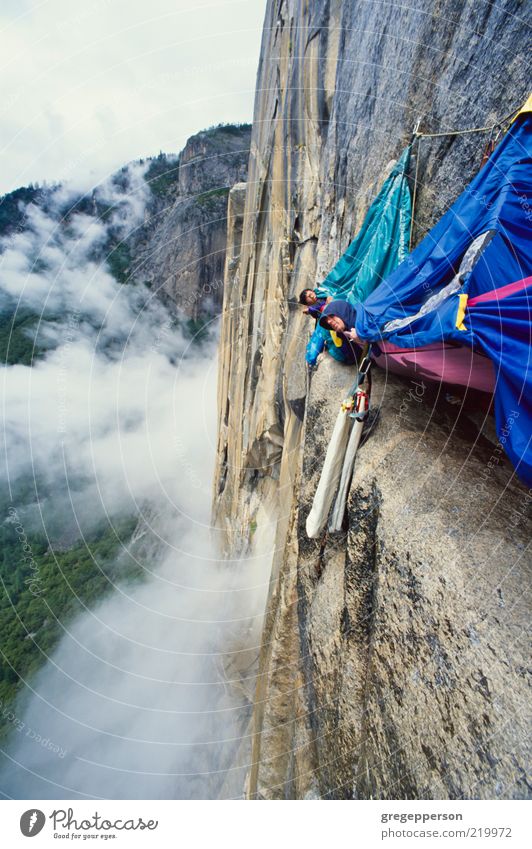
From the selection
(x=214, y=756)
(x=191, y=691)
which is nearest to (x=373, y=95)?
(x=214, y=756)

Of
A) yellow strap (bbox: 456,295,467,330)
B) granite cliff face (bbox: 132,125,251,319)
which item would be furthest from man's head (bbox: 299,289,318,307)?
granite cliff face (bbox: 132,125,251,319)

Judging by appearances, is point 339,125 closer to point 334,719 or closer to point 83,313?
point 334,719

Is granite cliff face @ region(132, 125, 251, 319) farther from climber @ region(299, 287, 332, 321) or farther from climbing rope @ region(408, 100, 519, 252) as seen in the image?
climbing rope @ region(408, 100, 519, 252)

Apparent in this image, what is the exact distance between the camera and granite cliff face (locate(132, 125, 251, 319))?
109ft

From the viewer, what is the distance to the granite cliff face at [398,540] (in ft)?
6.17

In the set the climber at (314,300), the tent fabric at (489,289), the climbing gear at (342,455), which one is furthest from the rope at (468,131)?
the climbing gear at (342,455)

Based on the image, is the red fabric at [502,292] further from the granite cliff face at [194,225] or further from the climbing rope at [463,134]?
the granite cliff face at [194,225]

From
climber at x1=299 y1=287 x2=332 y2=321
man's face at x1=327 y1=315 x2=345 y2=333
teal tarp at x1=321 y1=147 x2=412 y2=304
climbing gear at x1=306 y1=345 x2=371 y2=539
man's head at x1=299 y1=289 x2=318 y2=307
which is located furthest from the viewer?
man's head at x1=299 y1=289 x2=318 y2=307

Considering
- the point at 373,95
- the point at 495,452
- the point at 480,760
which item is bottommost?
the point at 480,760

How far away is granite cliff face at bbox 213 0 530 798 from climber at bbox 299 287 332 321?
0.68 metres

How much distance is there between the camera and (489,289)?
7.00 feet

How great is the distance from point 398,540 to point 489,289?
5.20 ft

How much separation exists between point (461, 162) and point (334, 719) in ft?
15.8
